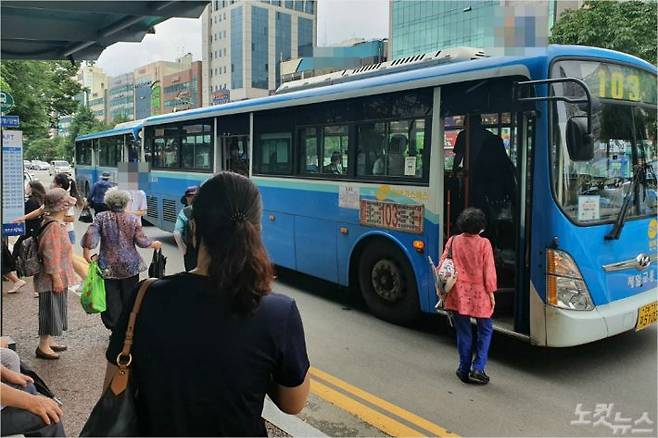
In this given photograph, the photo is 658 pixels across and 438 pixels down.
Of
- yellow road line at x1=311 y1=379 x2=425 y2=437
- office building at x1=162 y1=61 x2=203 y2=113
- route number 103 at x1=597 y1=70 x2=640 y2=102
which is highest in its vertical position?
office building at x1=162 y1=61 x2=203 y2=113

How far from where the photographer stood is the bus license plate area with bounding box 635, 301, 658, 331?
17.1 feet

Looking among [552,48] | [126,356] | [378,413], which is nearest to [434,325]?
[378,413]

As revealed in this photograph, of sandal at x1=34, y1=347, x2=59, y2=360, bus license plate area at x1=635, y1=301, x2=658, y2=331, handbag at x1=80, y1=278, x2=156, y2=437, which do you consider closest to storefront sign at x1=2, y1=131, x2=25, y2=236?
sandal at x1=34, y1=347, x2=59, y2=360

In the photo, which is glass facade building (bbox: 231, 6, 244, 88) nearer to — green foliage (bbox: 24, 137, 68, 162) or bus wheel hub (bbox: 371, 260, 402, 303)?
green foliage (bbox: 24, 137, 68, 162)

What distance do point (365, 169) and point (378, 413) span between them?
3.30m

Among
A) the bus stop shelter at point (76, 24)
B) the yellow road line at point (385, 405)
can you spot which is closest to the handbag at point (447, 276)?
the yellow road line at point (385, 405)

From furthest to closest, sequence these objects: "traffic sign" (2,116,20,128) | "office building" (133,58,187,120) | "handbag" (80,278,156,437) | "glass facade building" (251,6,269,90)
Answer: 1. "office building" (133,58,187,120)
2. "glass facade building" (251,6,269,90)
3. "traffic sign" (2,116,20,128)
4. "handbag" (80,278,156,437)

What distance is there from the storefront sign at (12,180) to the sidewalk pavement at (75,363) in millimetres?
1145

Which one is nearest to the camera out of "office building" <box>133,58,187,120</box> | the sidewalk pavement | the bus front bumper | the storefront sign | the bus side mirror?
the sidewalk pavement

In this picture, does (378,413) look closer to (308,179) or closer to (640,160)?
(640,160)

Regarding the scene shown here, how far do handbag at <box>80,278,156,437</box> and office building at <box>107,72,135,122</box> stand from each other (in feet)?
398

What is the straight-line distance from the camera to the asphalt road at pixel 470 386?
423 cm

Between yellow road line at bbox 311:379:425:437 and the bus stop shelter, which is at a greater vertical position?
the bus stop shelter

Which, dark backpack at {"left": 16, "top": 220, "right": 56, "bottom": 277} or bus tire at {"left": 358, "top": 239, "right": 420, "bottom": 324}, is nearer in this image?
dark backpack at {"left": 16, "top": 220, "right": 56, "bottom": 277}
